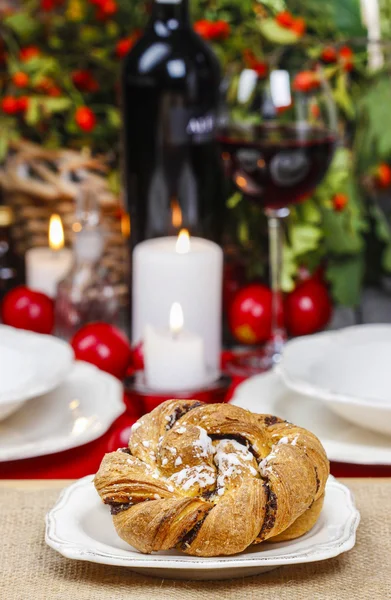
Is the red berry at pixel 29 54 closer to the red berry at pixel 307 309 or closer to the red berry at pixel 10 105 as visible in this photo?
the red berry at pixel 10 105

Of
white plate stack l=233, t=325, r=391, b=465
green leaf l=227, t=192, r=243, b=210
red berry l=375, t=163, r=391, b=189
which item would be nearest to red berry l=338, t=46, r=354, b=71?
red berry l=375, t=163, r=391, b=189

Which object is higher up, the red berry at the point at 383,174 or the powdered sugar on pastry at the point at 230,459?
the red berry at the point at 383,174

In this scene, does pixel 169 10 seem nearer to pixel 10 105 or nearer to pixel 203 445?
pixel 10 105

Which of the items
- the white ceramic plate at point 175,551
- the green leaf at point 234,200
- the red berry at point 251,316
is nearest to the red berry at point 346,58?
the green leaf at point 234,200

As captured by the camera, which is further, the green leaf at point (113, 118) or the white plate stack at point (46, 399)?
the green leaf at point (113, 118)

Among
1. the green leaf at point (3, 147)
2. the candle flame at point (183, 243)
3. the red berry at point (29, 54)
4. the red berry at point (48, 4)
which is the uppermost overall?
the red berry at point (48, 4)

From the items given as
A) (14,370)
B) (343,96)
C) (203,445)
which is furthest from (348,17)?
(203,445)

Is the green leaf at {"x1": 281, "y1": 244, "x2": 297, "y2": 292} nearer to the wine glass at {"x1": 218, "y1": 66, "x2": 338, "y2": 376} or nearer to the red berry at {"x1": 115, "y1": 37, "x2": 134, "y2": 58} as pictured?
the wine glass at {"x1": 218, "y1": 66, "x2": 338, "y2": 376}
